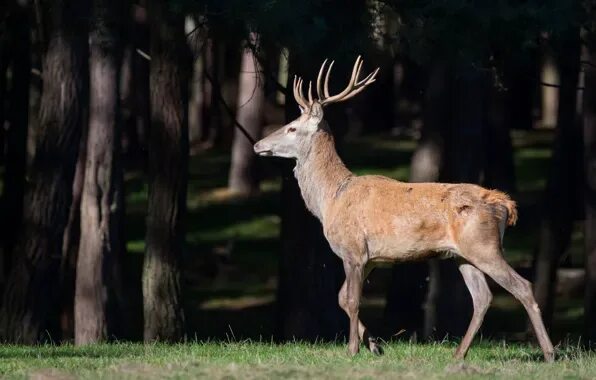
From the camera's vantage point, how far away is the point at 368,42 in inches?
583

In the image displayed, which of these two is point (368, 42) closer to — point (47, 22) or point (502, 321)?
point (47, 22)

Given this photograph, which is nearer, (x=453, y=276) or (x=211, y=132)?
(x=453, y=276)

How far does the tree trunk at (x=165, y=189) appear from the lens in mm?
16469

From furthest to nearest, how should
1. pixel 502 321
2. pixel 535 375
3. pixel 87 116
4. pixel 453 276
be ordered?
pixel 502 321 < pixel 87 116 < pixel 453 276 < pixel 535 375

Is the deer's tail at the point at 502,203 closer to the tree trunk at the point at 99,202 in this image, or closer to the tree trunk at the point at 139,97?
the tree trunk at the point at 99,202

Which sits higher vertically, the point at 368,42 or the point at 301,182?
the point at 368,42

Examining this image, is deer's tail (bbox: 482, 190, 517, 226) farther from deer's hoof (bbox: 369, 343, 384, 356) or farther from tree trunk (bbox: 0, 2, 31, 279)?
tree trunk (bbox: 0, 2, 31, 279)

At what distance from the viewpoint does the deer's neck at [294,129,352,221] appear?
12305 millimetres

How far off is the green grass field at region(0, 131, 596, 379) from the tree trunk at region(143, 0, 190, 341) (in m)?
0.86

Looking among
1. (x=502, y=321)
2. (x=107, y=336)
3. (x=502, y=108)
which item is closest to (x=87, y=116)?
(x=107, y=336)

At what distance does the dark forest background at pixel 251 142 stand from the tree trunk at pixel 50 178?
2 centimetres

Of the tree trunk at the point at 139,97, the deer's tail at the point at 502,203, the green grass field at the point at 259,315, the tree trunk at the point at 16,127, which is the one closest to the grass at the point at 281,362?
the green grass field at the point at 259,315

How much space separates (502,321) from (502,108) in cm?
577

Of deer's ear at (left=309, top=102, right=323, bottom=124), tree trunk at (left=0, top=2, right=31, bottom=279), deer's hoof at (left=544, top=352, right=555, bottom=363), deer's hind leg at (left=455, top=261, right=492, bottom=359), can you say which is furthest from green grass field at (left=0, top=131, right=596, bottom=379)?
tree trunk at (left=0, top=2, right=31, bottom=279)
